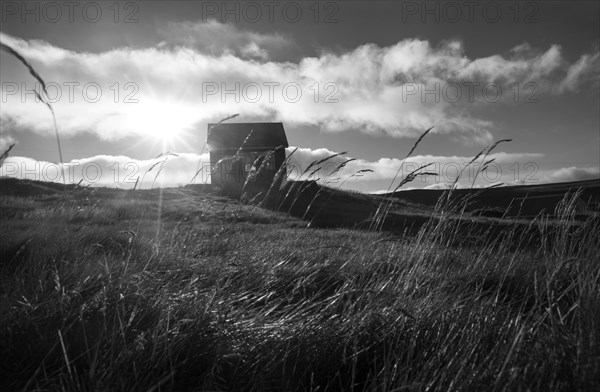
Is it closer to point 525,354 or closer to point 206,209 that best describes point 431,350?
point 525,354

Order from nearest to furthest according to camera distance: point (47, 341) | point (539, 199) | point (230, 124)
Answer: point (47, 341) → point (230, 124) → point (539, 199)

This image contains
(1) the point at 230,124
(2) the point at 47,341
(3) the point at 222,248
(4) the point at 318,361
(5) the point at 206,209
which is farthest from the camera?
(1) the point at 230,124

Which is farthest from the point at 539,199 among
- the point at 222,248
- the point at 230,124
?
the point at 222,248

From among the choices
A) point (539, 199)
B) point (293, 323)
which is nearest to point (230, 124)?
point (539, 199)

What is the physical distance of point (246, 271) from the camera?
13.0ft

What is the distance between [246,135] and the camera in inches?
1363

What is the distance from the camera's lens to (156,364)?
204 centimetres

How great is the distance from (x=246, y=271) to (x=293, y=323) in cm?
124

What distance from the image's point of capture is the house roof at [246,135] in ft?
110

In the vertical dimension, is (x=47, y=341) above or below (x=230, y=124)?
below

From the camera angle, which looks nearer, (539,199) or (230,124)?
(230,124)

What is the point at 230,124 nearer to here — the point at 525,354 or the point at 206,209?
the point at 206,209

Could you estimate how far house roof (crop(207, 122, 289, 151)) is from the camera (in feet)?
110

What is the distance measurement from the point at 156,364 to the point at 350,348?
3.68 feet
